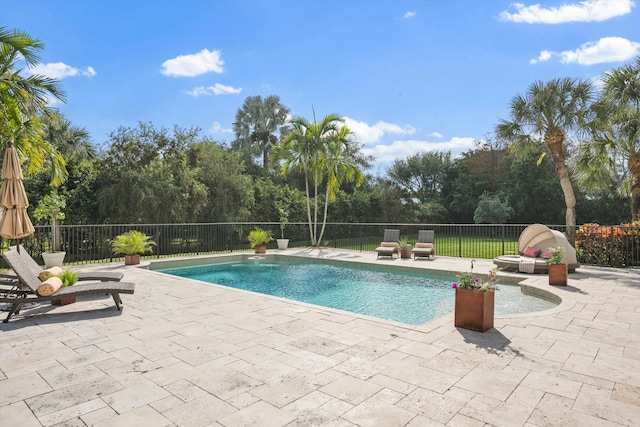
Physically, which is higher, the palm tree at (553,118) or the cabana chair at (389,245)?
the palm tree at (553,118)

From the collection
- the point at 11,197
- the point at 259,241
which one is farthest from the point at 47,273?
the point at 259,241

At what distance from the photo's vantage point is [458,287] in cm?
430

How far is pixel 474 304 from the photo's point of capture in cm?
412

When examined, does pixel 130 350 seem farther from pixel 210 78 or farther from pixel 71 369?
pixel 210 78

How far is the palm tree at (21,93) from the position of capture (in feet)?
21.6

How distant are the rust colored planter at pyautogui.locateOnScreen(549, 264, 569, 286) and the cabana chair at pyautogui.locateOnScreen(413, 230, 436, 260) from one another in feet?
13.3

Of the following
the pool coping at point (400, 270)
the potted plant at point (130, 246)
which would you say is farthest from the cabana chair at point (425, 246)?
the potted plant at point (130, 246)

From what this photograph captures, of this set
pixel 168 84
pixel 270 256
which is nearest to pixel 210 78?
pixel 168 84

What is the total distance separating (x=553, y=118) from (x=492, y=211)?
12612mm

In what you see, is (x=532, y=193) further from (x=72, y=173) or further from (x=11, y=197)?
(x=11, y=197)

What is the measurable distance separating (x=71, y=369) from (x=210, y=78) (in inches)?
540

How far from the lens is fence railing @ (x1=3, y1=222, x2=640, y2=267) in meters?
8.96

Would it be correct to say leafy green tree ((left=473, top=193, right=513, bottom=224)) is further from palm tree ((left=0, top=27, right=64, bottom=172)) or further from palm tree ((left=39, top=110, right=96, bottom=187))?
palm tree ((left=0, top=27, right=64, bottom=172))

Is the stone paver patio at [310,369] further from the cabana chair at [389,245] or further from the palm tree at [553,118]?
the palm tree at [553,118]
